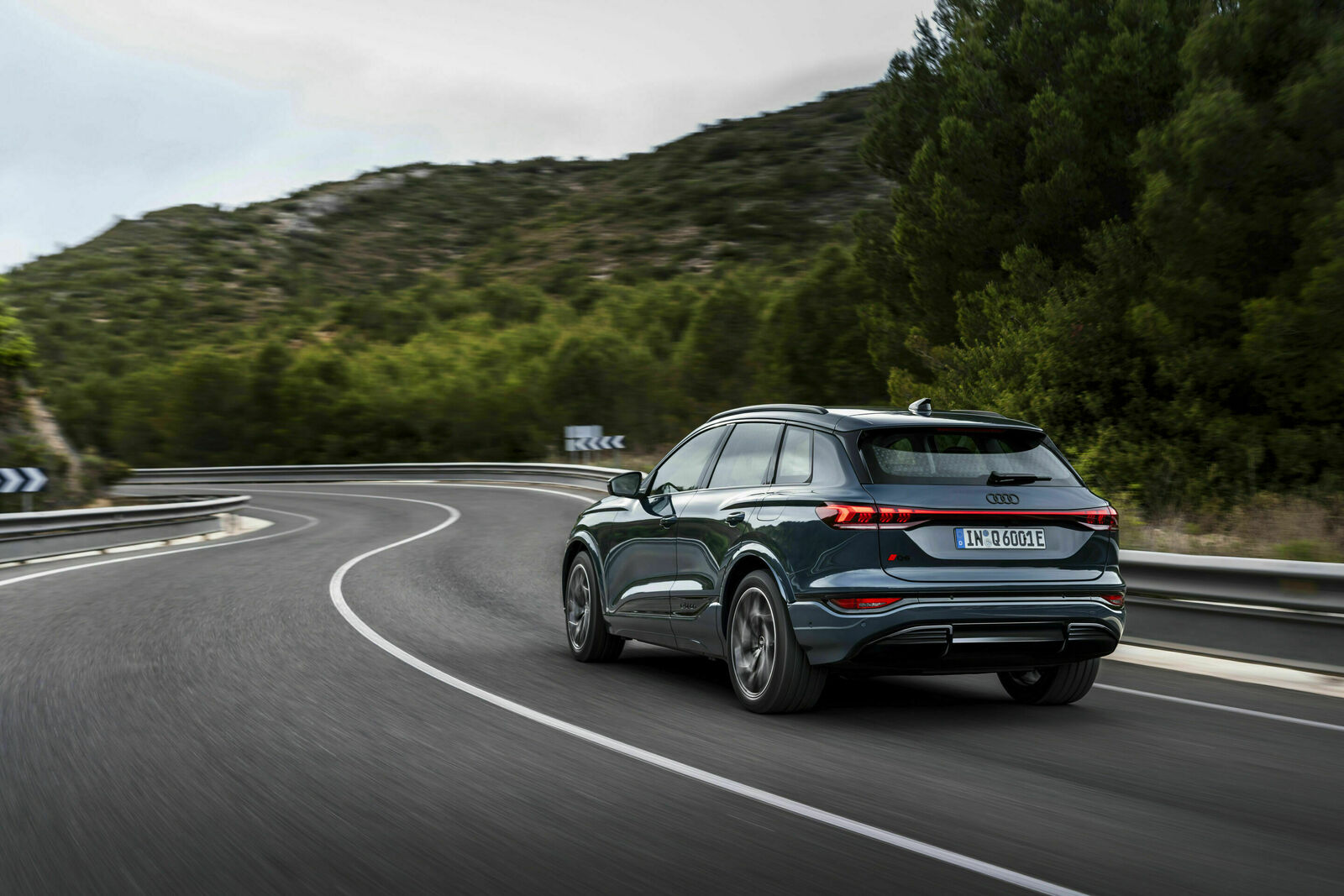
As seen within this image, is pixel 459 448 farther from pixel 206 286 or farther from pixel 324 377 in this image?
pixel 206 286

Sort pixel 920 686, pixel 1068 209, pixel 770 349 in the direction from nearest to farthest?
pixel 920 686
pixel 1068 209
pixel 770 349

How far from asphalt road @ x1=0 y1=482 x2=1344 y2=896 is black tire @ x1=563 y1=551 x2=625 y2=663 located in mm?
163

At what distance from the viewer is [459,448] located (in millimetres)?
60250

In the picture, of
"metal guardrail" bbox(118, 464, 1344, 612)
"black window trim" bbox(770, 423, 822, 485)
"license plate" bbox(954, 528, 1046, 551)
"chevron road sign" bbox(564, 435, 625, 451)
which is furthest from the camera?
"chevron road sign" bbox(564, 435, 625, 451)

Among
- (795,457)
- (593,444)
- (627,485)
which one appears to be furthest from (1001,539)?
(593,444)

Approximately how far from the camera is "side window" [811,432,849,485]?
6723mm

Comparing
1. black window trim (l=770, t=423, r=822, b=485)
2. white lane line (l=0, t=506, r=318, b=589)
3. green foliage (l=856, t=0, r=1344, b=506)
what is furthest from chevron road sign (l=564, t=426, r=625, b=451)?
black window trim (l=770, t=423, r=822, b=485)

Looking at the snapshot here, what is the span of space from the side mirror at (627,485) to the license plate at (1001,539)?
2.70 m

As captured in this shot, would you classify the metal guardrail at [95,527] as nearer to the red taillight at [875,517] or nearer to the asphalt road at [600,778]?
the asphalt road at [600,778]

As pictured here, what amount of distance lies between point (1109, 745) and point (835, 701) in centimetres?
167

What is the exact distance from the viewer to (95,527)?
67.6ft

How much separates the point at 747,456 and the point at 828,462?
901mm

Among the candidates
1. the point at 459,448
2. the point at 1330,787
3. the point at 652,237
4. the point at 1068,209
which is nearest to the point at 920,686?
the point at 1330,787

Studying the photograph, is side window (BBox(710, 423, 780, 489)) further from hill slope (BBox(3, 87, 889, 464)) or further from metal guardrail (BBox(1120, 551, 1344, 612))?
hill slope (BBox(3, 87, 889, 464))
